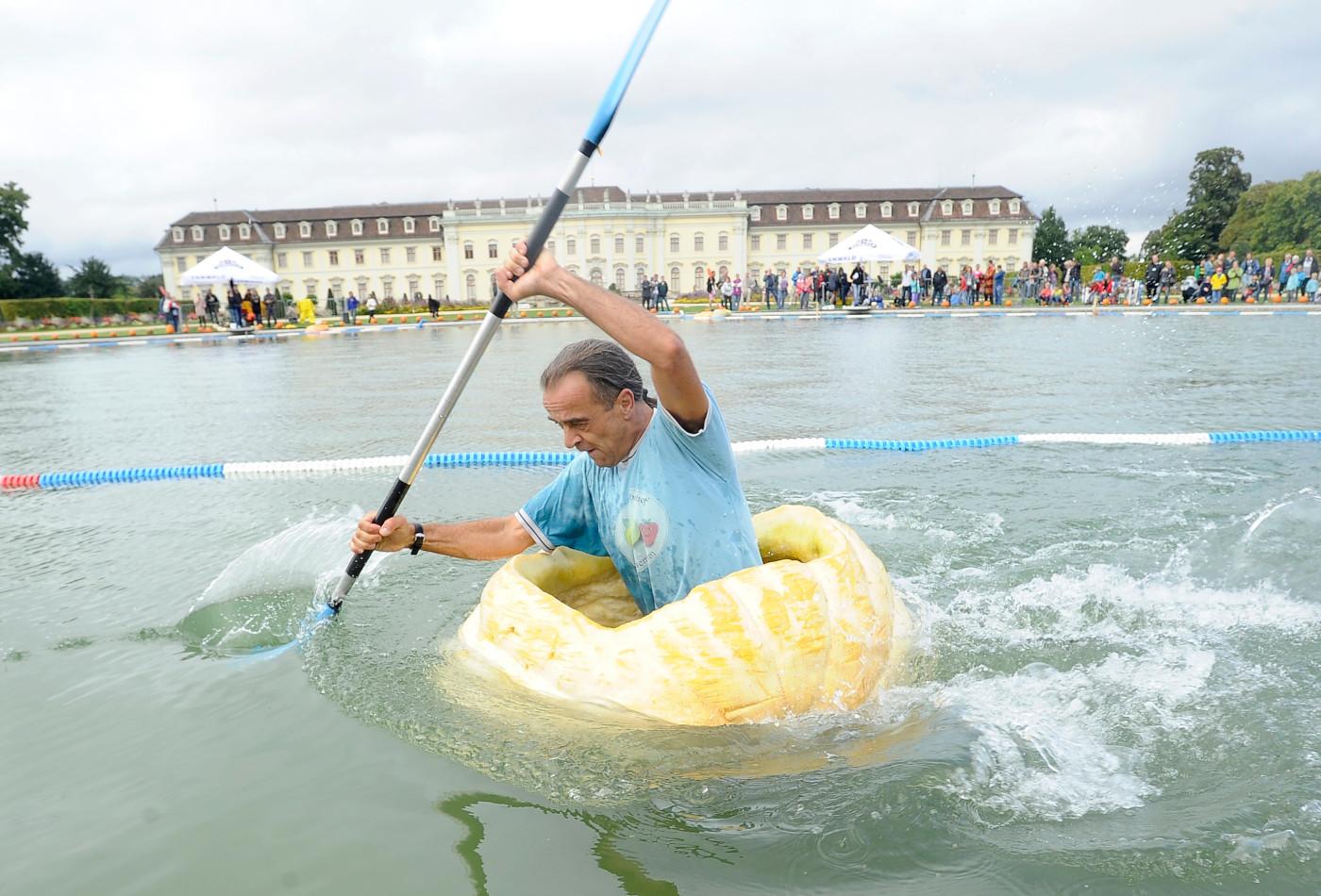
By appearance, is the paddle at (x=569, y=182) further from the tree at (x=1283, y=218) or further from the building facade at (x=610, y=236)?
the building facade at (x=610, y=236)

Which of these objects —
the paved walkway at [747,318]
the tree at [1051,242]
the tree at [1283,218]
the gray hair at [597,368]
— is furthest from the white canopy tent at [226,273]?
the tree at [1051,242]

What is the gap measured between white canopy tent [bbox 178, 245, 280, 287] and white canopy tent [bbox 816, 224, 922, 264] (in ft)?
67.2

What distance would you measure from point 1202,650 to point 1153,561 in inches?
50.9

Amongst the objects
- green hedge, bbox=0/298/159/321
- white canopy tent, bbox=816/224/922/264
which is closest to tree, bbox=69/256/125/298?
green hedge, bbox=0/298/159/321

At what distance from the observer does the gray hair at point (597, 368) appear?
2984 mm

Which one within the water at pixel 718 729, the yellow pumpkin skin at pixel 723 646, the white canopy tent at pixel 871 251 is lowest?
the water at pixel 718 729

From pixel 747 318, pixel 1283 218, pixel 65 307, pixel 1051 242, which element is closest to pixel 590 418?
pixel 747 318

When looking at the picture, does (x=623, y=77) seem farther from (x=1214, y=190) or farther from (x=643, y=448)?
(x=1214, y=190)

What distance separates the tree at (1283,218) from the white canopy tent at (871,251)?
115 feet

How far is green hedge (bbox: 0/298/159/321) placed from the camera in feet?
143

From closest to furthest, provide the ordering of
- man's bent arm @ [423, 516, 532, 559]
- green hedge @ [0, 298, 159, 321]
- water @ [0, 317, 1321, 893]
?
water @ [0, 317, 1321, 893] → man's bent arm @ [423, 516, 532, 559] → green hedge @ [0, 298, 159, 321]

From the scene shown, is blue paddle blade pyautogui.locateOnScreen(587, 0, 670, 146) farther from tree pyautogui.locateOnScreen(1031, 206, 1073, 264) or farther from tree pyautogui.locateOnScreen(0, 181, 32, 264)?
tree pyautogui.locateOnScreen(1031, 206, 1073, 264)

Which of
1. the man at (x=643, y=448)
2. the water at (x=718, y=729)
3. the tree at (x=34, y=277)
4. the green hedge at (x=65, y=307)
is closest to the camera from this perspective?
the water at (x=718, y=729)

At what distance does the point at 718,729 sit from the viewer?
299 cm
